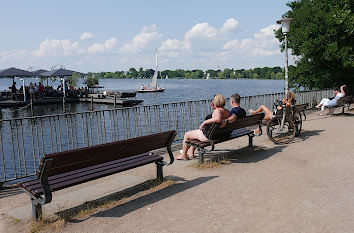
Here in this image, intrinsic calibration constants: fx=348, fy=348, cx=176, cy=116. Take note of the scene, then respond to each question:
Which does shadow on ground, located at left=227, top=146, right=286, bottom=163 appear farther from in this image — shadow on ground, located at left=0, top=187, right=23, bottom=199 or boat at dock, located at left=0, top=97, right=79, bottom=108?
boat at dock, located at left=0, top=97, right=79, bottom=108

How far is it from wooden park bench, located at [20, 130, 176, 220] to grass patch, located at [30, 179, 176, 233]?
18cm

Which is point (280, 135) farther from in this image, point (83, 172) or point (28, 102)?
point (28, 102)

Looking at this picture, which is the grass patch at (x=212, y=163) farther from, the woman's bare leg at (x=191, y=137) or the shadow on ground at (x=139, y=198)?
the shadow on ground at (x=139, y=198)

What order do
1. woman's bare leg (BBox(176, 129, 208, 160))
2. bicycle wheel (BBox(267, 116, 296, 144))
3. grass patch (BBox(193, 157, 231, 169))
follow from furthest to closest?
1. bicycle wheel (BBox(267, 116, 296, 144))
2. woman's bare leg (BBox(176, 129, 208, 160))
3. grass patch (BBox(193, 157, 231, 169))

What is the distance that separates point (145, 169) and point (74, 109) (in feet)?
136

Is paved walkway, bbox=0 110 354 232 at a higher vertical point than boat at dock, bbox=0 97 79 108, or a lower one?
higher

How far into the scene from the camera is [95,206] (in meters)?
5.18

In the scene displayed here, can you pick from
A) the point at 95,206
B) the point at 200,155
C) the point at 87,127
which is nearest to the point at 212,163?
the point at 200,155

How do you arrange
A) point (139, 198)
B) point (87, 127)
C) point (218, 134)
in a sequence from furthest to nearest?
point (87, 127), point (218, 134), point (139, 198)

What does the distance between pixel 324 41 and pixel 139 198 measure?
19446 mm

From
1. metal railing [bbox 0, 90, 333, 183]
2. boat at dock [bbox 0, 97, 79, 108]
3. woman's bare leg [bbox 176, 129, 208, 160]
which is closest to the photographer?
metal railing [bbox 0, 90, 333, 183]

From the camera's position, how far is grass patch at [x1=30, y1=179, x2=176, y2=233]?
4516 mm

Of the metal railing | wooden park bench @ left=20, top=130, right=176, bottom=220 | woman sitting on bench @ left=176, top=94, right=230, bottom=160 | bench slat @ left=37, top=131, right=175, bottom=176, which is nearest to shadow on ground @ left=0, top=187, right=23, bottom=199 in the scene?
the metal railing

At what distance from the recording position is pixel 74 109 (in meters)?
46.5
